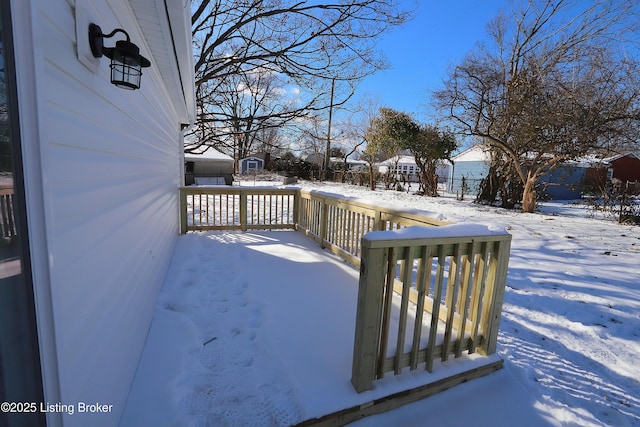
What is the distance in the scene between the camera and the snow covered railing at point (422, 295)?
187cm

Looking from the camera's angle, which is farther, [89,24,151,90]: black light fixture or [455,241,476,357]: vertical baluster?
[455,241,476,357]: vertical baluster

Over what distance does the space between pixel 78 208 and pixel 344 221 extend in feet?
11.9

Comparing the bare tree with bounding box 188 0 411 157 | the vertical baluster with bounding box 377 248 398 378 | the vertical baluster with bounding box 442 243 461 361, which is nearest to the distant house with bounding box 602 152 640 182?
the bare tree with bounding box 188 0 411 157

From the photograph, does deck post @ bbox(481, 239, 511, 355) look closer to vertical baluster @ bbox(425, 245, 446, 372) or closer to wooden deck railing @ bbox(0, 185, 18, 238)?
vertical baluster @ bbox(425, 245, 446, 372)

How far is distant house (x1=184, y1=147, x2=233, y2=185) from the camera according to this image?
59.9 feet

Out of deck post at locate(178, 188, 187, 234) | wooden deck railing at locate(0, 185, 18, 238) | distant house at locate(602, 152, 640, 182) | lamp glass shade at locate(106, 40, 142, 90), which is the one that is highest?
distant house at locate(602, 152, 640, 182)

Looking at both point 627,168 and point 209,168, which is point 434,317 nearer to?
point 209,168

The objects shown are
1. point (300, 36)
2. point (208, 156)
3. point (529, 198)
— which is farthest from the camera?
point (208, 156)

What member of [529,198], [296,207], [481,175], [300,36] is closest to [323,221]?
[296,207]

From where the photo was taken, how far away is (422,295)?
6.84 ft

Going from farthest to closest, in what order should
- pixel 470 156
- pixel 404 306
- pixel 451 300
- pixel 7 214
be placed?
pixel 470 156 → pixel 451 300 → pixel 404 306 → pixel 7 214

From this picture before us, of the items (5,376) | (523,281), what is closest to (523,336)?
(523,281)

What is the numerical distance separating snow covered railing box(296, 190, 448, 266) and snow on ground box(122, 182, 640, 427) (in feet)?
0.78

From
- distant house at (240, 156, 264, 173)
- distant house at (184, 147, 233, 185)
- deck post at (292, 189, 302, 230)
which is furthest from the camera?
distant house at (240, 156, 264, 173)
